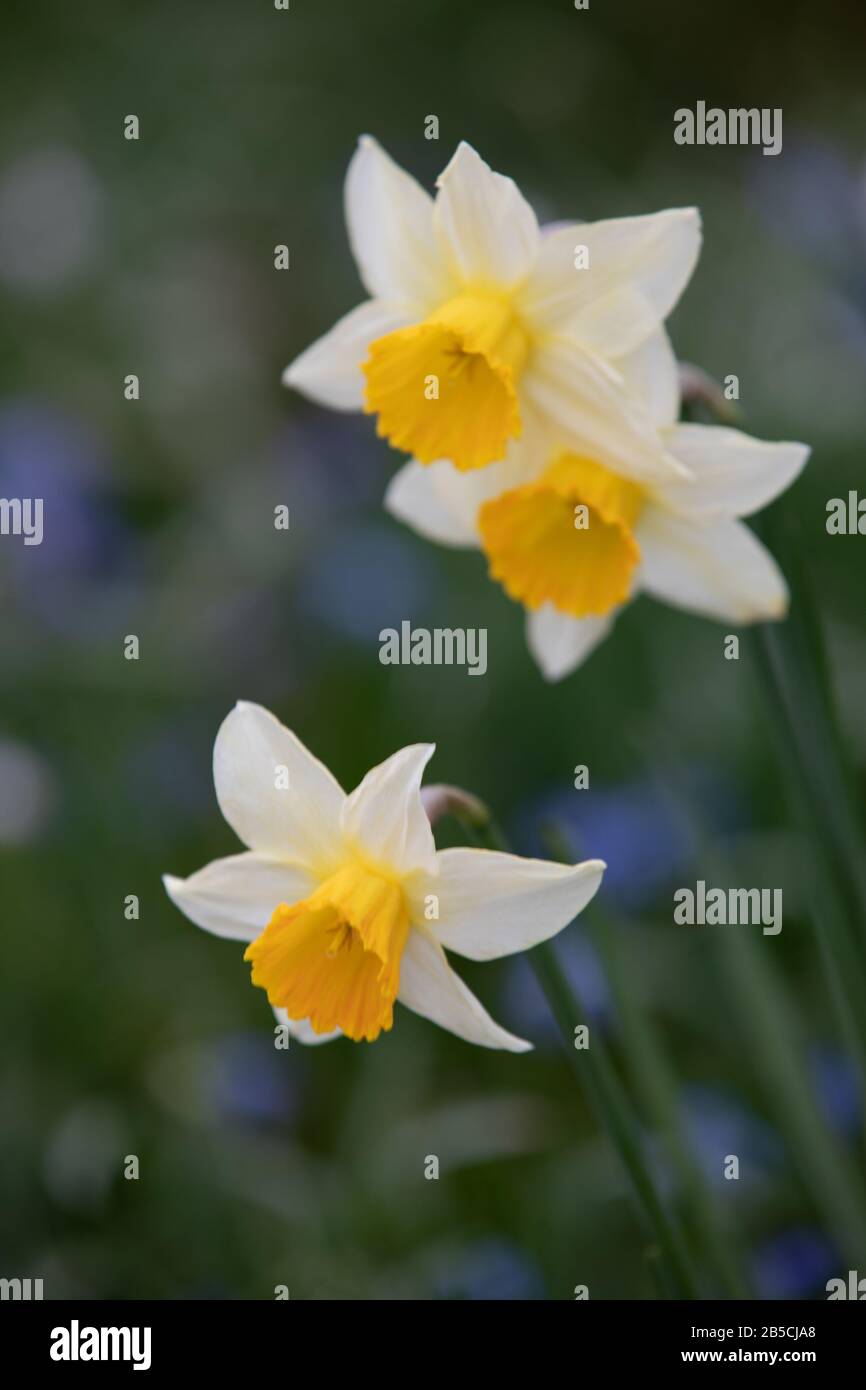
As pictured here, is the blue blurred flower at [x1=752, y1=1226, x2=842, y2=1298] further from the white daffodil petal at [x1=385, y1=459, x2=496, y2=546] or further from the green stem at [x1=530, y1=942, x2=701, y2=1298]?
the white daffodil petal at [x1=385, y1=459, x2=496, y2=546]

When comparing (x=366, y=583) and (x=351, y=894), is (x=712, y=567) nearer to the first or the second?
(x=351, y=894)

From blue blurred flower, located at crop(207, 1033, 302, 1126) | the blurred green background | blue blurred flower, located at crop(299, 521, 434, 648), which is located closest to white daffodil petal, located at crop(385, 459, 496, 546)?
the blurred green background

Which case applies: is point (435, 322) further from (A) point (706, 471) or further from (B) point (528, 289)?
(A) point (706, 471)

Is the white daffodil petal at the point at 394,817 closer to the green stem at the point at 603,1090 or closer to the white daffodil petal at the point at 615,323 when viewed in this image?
the green stem at the point at 603,1090

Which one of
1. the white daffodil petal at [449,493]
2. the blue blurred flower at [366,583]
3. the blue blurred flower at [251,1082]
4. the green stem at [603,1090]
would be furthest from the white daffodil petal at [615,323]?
the blue blurred flower at [366,583]

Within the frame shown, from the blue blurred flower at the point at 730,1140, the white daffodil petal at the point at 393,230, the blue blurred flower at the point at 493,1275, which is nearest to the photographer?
the white daffodil petal at the point at 393,230

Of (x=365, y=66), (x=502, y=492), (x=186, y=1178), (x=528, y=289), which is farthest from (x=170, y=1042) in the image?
(x=365, y=66)
